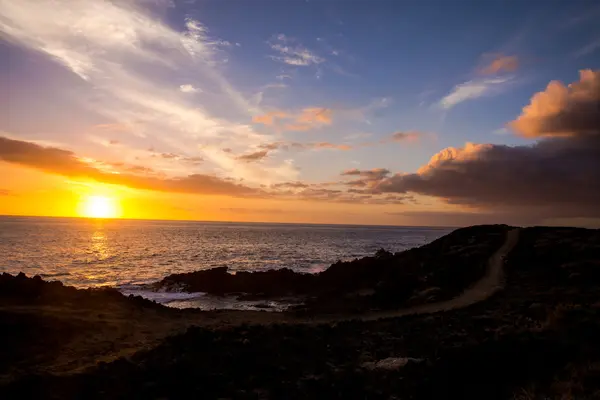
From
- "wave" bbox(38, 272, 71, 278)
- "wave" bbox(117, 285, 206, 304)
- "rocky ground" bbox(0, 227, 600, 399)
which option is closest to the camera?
"rocky ground" bbox(0, 227, 600, 399)

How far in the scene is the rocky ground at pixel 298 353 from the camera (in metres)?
11.9

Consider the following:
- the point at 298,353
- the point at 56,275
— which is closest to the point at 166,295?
the point at 56,275

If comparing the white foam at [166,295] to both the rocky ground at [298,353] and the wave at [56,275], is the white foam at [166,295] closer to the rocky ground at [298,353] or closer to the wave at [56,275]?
the rocky ground at [298,353]

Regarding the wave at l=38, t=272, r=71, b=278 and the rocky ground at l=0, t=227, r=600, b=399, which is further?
the wave at l=38, t=272, r=71, b=278

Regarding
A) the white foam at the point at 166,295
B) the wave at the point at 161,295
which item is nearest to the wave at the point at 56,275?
the wave at the point at 161,295

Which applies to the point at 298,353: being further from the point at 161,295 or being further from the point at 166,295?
the point at 161,295

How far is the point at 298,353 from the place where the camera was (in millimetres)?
15922

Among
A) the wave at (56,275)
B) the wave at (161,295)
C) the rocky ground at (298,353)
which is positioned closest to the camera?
the rocky ground at (298,353)

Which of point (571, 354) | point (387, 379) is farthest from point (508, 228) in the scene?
point (387, 379)

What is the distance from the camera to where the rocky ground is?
1187 cm

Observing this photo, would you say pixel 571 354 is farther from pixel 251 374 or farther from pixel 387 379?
pixel 251 374

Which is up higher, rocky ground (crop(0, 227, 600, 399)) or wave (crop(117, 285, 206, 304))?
rocky ground (crop(0, 227, 600, 399))

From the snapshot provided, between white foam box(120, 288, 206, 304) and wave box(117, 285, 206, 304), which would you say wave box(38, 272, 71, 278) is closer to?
wave box(117, 285, 206, 304)

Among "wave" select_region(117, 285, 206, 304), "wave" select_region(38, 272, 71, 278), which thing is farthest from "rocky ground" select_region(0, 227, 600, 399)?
"wave" select_region(38, 272, 71, 278)
